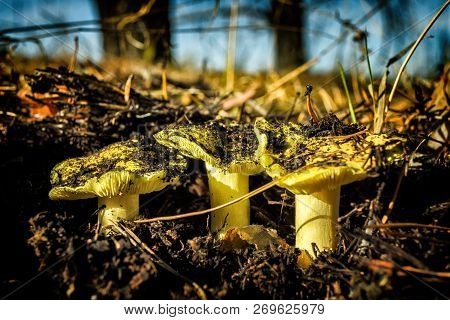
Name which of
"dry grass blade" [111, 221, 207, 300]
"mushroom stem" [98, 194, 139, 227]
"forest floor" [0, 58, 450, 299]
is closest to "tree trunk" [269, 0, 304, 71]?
"forest floor" [0, 58, 450, 299]

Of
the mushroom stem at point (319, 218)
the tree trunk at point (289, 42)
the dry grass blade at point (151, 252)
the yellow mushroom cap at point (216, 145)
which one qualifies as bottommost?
the dry grass blade at point (151, 252)

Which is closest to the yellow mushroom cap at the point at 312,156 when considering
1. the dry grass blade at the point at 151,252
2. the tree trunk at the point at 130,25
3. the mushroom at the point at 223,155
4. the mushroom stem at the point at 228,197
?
the mushroom at the point at 223,155

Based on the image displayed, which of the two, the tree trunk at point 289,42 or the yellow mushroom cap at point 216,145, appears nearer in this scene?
the yellow mushroom cap at point 216,145

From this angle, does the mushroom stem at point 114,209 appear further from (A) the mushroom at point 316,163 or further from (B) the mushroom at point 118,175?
(A) the mushroom at point 316,163

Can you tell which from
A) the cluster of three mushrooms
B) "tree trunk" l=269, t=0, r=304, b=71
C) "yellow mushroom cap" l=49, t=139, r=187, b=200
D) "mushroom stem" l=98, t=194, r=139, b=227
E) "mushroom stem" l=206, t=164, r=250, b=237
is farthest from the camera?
"tree trunk" l=269, t=0, r=304, b=71

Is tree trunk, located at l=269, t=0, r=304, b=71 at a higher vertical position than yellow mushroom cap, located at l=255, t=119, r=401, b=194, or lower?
higher

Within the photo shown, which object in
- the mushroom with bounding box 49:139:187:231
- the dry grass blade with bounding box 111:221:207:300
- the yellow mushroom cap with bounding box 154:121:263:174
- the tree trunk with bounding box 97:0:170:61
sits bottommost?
the dry grass blade with bounding box 111:221:207:300

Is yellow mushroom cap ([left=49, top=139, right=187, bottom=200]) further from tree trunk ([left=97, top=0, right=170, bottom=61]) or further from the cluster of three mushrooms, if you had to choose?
tree trunk ([left=97, top=0, right=170, bottom=61])
